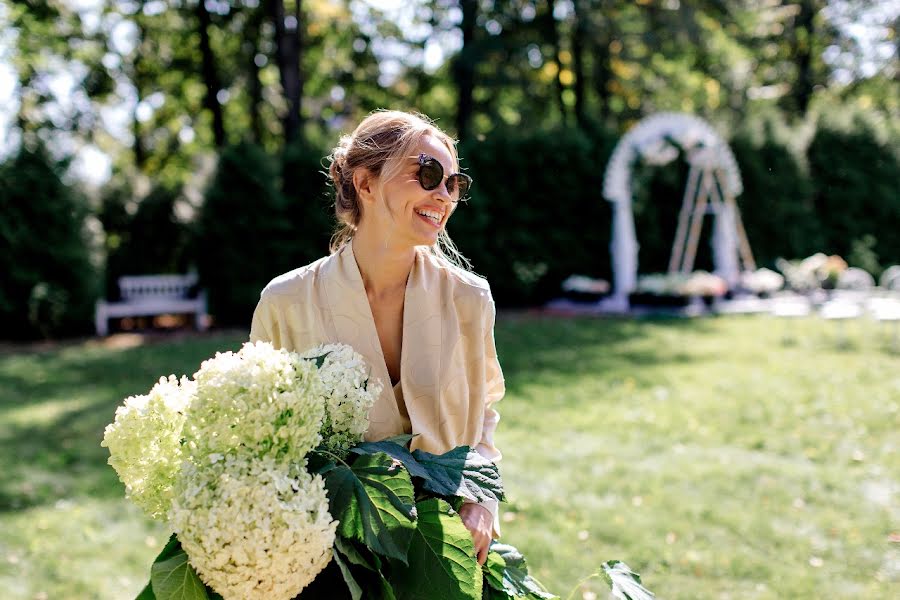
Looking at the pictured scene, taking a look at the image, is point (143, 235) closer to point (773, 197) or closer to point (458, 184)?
point (458, 184)

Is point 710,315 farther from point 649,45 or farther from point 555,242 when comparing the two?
point 649,45

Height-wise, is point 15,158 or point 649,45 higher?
point 649,45

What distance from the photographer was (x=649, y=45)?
19.4 m

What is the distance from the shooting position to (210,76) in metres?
19.3

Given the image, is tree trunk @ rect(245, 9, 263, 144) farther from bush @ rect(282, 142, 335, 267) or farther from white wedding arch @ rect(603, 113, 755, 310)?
white wedding arch @ rect(603, 113, 755, 310)

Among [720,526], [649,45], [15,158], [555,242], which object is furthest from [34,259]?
[649,45]

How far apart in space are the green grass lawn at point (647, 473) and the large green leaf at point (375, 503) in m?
2.55

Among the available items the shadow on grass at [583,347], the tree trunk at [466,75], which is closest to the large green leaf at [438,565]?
the shadow on grass at [583,347]

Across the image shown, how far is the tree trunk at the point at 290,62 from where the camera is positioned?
1650cm

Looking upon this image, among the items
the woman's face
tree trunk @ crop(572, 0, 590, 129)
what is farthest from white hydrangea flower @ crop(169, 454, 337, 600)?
tree trunk @ crop(572, 0, 590, 129)

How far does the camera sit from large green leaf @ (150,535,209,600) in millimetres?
1497

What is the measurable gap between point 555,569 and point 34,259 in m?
11.1

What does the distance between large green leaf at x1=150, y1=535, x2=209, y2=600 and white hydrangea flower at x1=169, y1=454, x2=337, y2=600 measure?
7cm

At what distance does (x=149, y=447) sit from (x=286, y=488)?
37 centimetres
